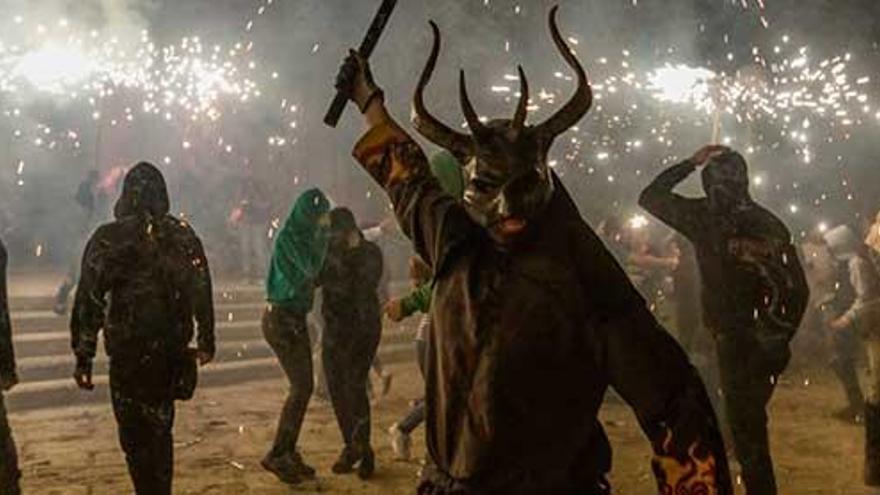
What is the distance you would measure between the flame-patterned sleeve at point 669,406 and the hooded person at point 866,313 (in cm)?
573

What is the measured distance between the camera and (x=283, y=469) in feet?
24.4

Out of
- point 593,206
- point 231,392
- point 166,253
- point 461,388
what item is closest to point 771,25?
point 593,206

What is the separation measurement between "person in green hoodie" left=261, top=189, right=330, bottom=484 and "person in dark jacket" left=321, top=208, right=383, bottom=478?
15 centimetres

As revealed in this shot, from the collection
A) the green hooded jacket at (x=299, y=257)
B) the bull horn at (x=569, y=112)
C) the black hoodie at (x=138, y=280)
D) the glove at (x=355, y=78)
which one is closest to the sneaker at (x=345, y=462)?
the green hooded jacket at (x=299, y=257)

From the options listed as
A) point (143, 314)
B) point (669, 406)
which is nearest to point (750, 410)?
point (669, 406)

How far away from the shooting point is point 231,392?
1221 centimetres

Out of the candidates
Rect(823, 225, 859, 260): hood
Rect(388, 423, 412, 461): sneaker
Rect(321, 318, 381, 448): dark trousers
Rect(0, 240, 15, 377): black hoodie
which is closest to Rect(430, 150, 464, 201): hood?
Rect(321, 318, 381, 448): dark trousers

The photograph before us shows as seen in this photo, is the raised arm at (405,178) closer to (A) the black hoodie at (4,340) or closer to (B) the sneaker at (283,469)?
(A) the black hoodie at (4,340)

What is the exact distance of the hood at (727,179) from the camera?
5.71m

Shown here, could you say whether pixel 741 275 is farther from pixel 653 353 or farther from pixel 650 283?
pixel 650 283

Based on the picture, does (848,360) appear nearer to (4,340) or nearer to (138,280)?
(138,280)

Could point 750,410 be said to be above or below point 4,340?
below

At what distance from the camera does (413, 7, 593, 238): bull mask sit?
2447 millimetres

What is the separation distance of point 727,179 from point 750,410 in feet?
5.47
